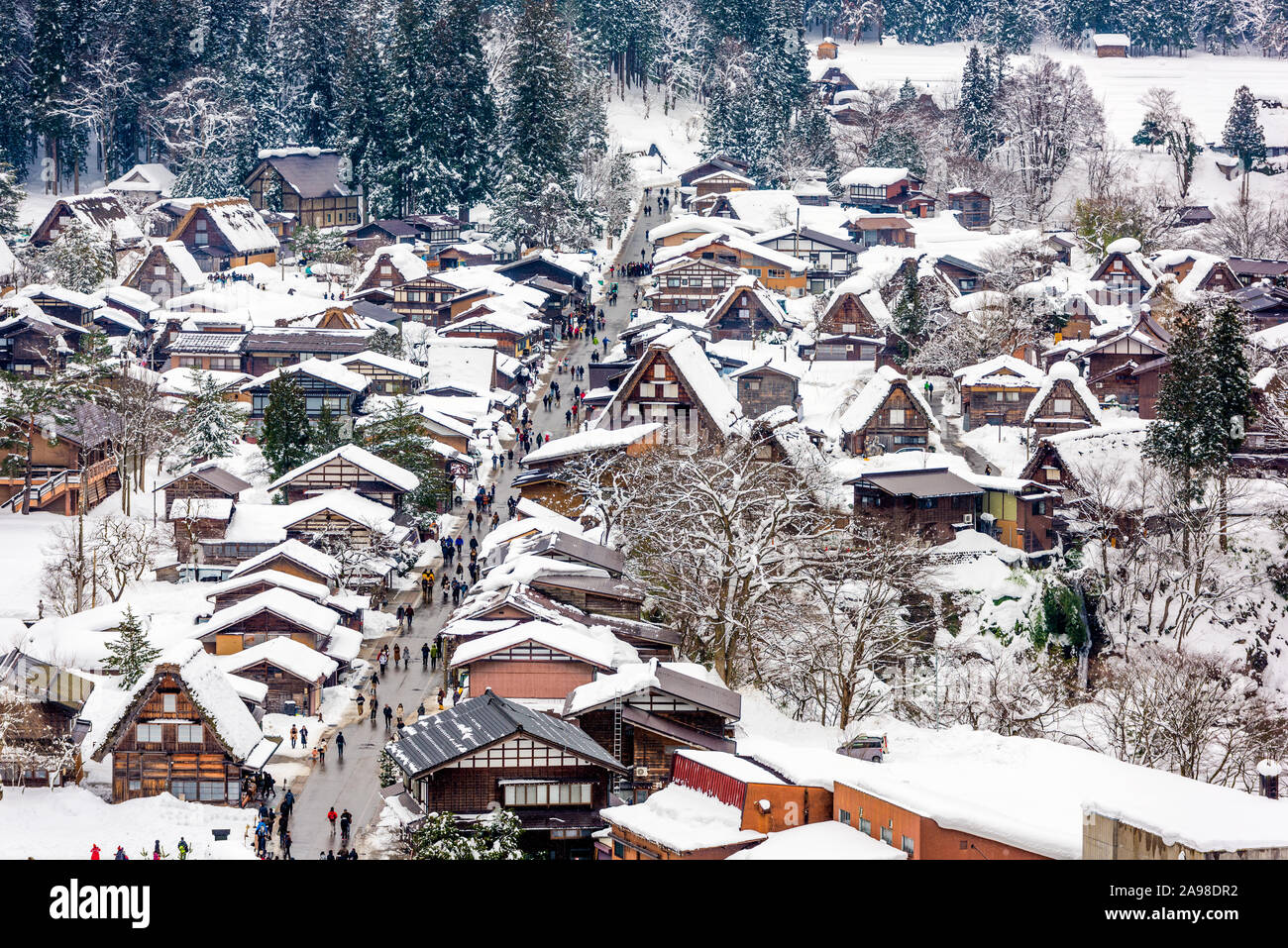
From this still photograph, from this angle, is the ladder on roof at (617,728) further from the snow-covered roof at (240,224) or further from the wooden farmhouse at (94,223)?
the wooden farmhouse at (94,223)

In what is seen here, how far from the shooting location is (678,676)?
3344 centimetres

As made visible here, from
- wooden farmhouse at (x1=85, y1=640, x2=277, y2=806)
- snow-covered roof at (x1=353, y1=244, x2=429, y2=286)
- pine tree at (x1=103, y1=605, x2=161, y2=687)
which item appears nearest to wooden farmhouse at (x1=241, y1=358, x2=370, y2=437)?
snow-covered roof at (x1=353, y1=244, x2=429, y2=286)

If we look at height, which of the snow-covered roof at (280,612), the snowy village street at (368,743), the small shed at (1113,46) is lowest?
the snowy village street at (368,743)

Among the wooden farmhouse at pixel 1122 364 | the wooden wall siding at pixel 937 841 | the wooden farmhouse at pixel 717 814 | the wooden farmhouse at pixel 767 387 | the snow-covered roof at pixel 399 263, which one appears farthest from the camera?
the snow-covered roof at pixel 399 263

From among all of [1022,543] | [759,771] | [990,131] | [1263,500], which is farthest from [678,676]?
[990,131]

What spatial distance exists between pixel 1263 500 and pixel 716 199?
46767 millimetres

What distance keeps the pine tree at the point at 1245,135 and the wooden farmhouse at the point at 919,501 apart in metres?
62.9

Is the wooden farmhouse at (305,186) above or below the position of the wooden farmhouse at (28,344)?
above

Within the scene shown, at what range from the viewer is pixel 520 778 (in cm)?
2922

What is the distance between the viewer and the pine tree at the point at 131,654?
3603 centimetres

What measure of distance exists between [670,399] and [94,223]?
4041 centimetres

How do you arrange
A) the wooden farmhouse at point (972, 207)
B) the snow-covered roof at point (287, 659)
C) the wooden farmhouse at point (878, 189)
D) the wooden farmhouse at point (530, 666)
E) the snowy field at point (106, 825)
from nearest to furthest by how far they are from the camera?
the snowy field at point (106, 825)
the wooden farmhouse at point (530, 666)
the snow-covered roof at point (287, 659)
the wooden farmhouse at point (878, 189)
the wooden farmhouse at point (972, 207)

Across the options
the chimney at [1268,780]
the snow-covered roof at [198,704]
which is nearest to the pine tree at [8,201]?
the snow-covered roof at [198,704]

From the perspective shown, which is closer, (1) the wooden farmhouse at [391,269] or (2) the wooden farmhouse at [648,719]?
(2) the wooden farmhouse at [648,719]
